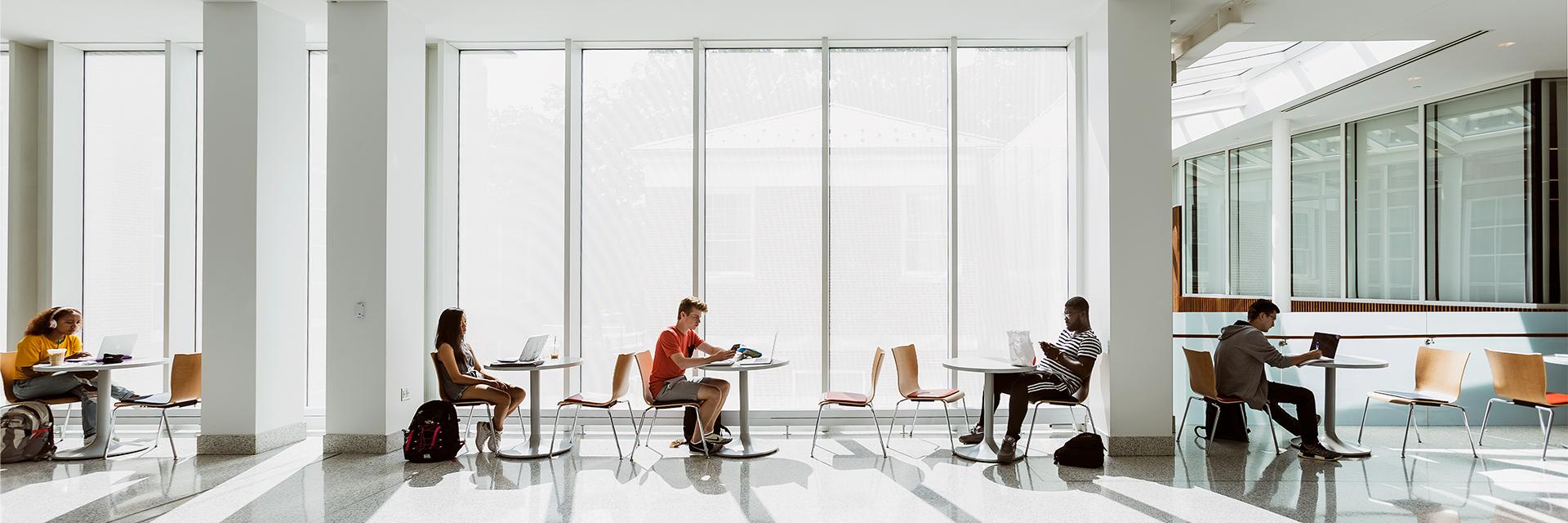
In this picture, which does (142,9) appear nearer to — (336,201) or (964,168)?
(336,201)

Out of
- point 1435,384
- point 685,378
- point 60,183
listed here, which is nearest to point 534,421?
→ point 685,378

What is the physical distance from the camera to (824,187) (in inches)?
290

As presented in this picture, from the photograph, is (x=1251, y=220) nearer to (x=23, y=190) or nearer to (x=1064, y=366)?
(x=1064, y=366)

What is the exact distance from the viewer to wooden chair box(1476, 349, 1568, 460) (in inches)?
241

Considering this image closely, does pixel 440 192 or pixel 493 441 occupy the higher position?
pixel 440 192

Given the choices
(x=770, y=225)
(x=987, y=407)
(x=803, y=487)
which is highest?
(x=770, y=225)

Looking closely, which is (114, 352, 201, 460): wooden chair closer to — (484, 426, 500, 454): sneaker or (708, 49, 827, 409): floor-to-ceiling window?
(484, 426, 500, 454): sneaker

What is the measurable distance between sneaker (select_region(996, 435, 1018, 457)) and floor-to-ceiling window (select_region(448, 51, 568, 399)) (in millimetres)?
3719

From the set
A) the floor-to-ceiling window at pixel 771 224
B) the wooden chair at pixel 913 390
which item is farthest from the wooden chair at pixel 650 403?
the wooden chair at pixel 913 390

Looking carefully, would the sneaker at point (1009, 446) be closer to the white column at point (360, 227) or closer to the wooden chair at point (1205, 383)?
the wooden chair at point (1205, 383)

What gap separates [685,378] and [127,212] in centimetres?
570

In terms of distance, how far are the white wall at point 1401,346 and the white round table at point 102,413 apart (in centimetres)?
878

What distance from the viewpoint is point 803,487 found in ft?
17.2

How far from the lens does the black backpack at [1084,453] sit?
5.76m
